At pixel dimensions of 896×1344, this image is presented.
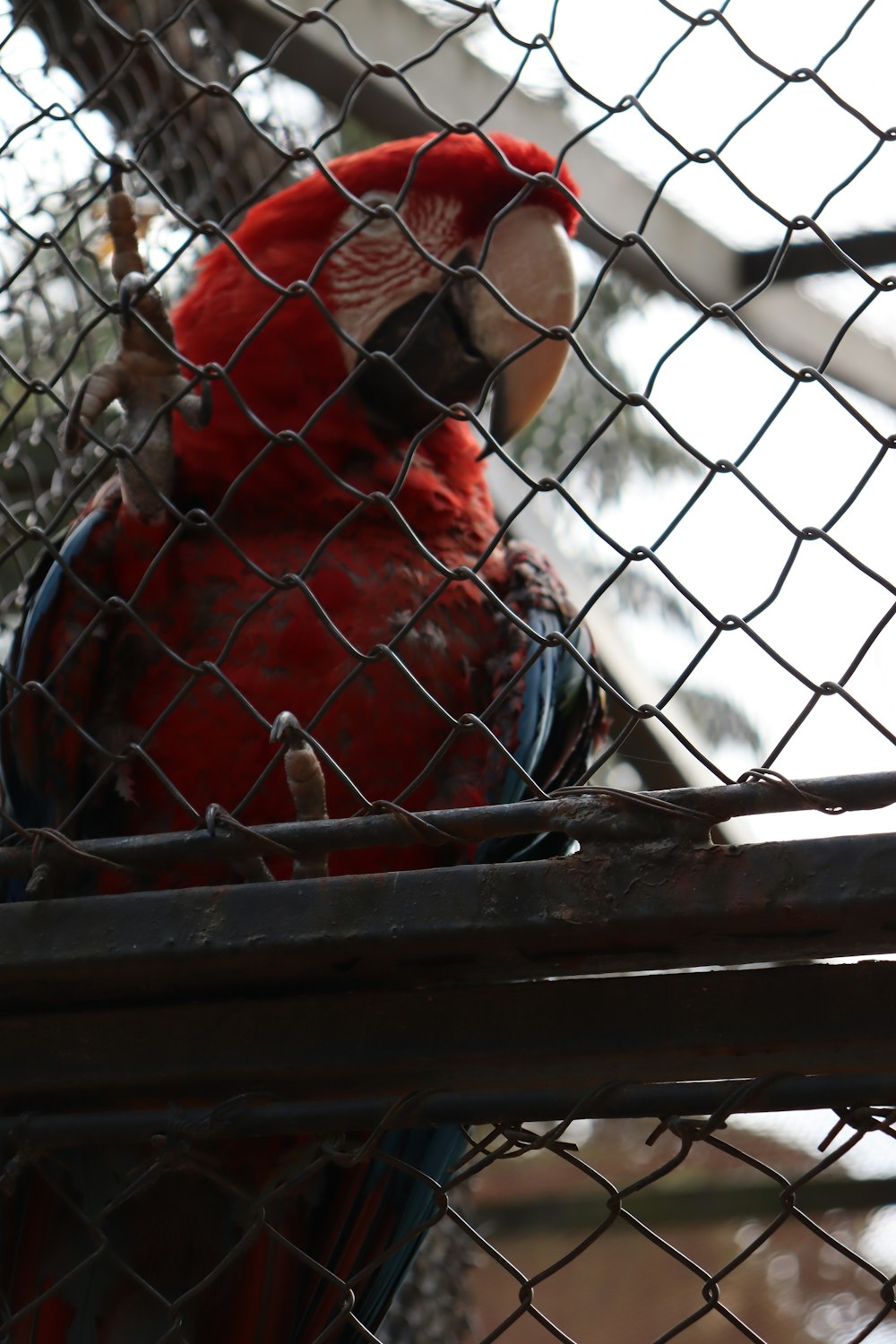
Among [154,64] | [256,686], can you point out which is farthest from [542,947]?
[154,64]

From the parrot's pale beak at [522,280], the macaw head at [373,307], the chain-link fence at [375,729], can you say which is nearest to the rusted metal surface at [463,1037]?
the chain-link fence at [375,729]

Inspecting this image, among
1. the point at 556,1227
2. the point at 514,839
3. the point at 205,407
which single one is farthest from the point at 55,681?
the point at 556,1227

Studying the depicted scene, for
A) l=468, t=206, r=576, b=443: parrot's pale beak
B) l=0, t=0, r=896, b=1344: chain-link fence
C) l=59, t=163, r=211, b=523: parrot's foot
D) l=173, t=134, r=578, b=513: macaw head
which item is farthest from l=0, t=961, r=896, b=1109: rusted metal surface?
l=468, t=206, r=576, b=443: parrot's pale beak

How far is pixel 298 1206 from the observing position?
4.13ft

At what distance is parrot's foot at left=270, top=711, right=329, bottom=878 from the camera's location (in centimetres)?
87

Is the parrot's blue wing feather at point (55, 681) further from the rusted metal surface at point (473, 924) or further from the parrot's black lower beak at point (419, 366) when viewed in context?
the rusted metal surface at point (473, 924)

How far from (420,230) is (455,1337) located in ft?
4.77

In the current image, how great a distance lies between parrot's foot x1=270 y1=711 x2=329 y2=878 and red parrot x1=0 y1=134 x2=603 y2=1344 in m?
0.22

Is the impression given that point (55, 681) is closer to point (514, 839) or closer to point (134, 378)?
point (134, 378)

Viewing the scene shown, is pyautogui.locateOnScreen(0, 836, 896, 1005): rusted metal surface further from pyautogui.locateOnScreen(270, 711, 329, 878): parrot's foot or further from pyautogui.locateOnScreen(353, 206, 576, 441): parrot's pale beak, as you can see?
pyautogui.locateOnScreen(353, 206, 576, 441): parrot's pale beak

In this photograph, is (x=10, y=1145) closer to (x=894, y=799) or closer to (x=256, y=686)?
(x=256, y=686)

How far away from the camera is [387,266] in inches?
57.1

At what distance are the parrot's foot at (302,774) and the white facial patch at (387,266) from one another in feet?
2.14

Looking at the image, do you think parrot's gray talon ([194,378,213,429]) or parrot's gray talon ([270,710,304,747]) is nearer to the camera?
parrot's gray talon ([270,710,304,747])
